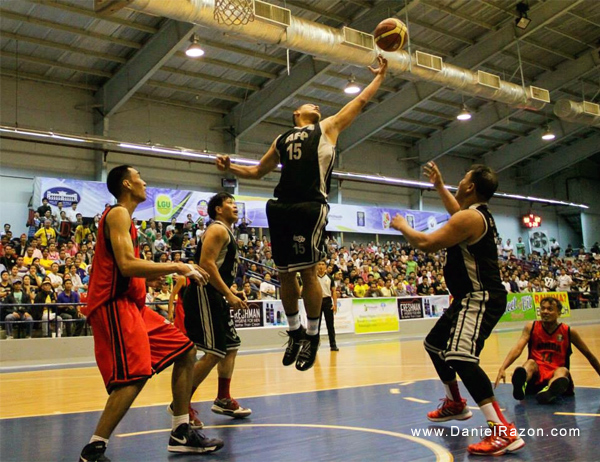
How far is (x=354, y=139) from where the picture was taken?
24781mm

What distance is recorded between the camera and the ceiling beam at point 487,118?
23.6 meters

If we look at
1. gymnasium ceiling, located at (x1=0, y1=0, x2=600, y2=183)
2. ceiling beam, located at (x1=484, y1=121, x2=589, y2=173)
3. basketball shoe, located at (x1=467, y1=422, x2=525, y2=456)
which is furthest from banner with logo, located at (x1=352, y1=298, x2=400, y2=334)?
ceiling beam, located at (x1=484, y1=121, x2=589, y2=173)

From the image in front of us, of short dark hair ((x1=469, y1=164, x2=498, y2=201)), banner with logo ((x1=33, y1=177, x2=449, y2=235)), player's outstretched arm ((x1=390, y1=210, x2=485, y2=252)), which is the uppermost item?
banner with logo ((x1=33, y1=177, x2=449, y2=235))

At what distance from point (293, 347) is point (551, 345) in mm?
2970

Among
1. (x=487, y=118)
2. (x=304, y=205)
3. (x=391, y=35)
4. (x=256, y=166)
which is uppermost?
(x=487, y=118)

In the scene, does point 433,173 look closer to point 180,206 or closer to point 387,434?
point 387,434

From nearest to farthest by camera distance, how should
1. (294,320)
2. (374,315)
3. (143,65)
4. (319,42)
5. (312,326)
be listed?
1. (312,326)
2. (294,320)
3. (319,42)
4. (374,315)
5. (143,65)

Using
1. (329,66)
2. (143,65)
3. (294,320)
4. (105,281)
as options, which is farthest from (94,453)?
(329,66)

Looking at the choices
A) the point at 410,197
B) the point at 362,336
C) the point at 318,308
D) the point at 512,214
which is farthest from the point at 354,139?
the point at 318,308

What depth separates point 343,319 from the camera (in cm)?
1653

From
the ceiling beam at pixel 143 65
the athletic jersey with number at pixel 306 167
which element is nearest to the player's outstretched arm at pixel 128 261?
the athletic jersey with number at pixel 306 167

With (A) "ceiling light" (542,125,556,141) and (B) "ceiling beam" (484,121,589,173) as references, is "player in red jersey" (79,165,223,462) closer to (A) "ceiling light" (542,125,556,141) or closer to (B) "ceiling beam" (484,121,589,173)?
(A) "ceiling light" (542,125,556,141)

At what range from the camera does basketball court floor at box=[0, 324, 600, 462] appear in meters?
4.31

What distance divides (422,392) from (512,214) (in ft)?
96.3
